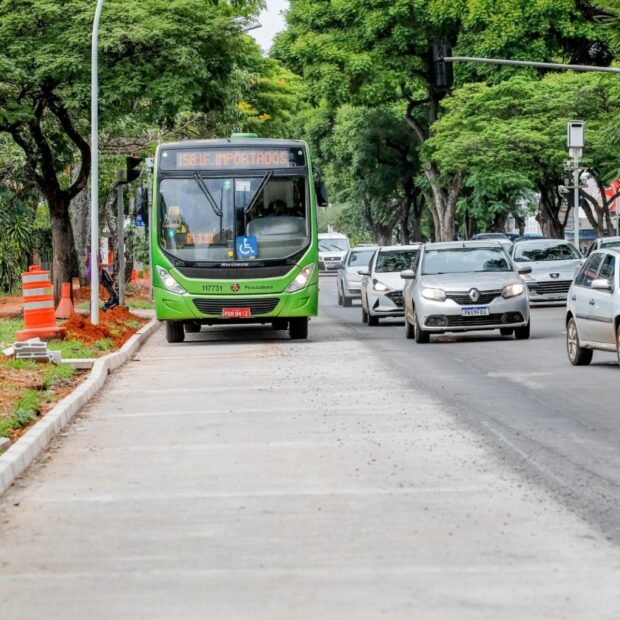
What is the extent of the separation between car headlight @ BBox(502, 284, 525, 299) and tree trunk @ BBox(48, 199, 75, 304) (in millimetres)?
12580

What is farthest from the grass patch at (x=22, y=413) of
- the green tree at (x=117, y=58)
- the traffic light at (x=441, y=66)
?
the traffic light at (x=441, y=66)

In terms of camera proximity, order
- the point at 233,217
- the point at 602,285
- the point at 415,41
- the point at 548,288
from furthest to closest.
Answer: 1. the point at 415,41
2. the point at 548,288
3. the point at 233,217
4. the point at 602,285

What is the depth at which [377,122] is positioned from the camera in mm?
75562

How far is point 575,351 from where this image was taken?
19.7 m

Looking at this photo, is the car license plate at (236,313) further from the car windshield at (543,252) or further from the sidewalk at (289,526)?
the car windshield at (543,252)

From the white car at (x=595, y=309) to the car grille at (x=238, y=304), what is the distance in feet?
21.5

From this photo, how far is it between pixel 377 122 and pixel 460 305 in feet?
170

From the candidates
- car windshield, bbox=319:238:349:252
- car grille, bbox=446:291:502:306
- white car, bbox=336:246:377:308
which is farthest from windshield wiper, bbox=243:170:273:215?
car windshield, bbox=319:238:349:252

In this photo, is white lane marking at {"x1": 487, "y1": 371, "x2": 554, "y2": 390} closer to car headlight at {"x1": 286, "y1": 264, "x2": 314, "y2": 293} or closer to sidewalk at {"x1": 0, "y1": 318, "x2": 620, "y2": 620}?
sidewalk at {"x1": 0, "y1": 318, "x2": 620, "y2": 620}

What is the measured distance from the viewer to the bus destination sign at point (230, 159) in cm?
2586

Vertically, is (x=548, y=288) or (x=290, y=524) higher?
(x=290, y=524)

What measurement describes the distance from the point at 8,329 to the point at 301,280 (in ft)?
19.5

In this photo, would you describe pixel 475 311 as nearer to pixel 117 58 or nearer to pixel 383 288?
pixel 383 288

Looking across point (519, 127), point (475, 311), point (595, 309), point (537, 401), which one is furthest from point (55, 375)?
point (519, 127)
